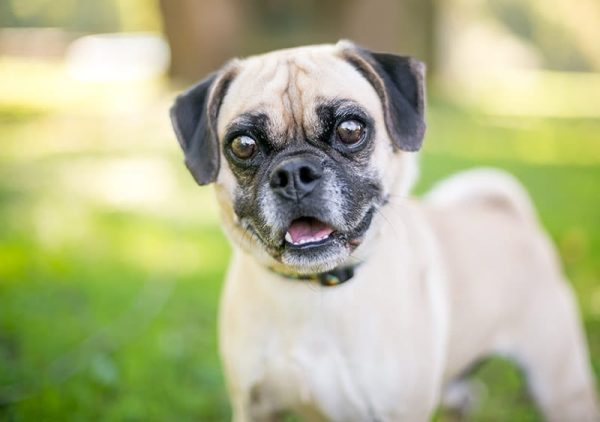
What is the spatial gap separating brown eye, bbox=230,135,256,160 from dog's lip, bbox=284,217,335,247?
1.10 feet

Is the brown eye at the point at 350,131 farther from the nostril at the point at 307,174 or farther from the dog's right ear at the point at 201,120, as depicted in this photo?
the dog's right ear at the point at 201,120

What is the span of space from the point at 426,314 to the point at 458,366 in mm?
568

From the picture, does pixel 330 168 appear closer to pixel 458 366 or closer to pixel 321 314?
pixel 321 314

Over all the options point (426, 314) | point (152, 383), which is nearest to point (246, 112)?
point (426, 314)

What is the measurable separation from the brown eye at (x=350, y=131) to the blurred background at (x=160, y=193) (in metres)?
1.93

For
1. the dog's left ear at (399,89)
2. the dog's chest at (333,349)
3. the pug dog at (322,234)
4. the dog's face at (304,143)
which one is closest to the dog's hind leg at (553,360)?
the pug dog at (322,234)

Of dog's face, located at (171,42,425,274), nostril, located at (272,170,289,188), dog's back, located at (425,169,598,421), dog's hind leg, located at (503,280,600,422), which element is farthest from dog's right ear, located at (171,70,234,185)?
dog's hind leg, located at (503,280,600,422)

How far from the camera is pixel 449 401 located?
417cm

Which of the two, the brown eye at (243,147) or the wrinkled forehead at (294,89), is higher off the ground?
the wrinkled forehead at (294,89)

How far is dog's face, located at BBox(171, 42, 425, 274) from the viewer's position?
2.75 meters

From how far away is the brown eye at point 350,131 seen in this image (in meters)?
2.86

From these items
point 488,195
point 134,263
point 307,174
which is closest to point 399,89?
point 307,174

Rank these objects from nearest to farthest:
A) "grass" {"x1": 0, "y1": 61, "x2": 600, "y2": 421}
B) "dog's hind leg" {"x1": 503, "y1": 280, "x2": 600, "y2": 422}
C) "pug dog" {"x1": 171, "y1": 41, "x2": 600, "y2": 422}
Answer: "pug dog" {"x1": 171, "y1": 41, "x2": 600, "y2": 422} < "dog's hind leg" {"x1": 503, "y1": 280, "x2": 600, "y2": 422} < "grass" {"x1": 0, "y1": 61, "x2": 600, "y2": 421}

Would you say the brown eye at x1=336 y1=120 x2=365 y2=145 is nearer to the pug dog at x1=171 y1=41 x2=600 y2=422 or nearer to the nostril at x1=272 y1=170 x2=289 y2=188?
the pug dog at x1=171 y1=41 x2=600 y2=422
